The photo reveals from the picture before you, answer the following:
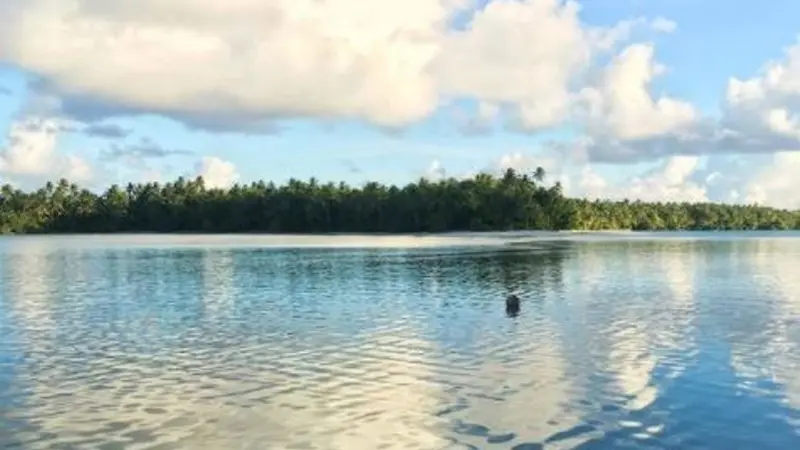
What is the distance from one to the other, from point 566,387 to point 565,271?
49.1 meters

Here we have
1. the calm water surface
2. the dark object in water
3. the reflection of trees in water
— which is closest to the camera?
the calm water surface

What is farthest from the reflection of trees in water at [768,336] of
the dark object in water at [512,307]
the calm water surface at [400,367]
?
the dark object in water at [512,307]

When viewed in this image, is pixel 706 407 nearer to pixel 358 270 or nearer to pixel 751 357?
pixel 751 357

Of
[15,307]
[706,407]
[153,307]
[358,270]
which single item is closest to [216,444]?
[706,407]

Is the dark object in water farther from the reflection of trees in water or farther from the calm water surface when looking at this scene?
the reflection of trees in water

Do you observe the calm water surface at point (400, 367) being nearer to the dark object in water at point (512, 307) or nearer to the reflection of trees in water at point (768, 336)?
the reflection of trees in water at point (768, 336)

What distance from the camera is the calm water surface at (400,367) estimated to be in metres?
19.6

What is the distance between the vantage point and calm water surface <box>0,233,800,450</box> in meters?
19.6

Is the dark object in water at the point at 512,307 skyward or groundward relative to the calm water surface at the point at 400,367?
skyward

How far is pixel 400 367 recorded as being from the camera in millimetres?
27406

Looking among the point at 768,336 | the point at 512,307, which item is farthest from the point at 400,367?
the point at 768,336

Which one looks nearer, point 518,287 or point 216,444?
point 216,444

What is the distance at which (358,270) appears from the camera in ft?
245

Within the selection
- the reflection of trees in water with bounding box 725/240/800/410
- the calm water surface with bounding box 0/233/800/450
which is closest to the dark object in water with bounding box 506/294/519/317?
the calm water surface with bounding box 0/233/800/450
